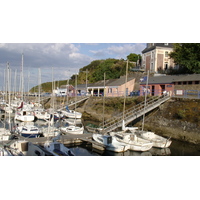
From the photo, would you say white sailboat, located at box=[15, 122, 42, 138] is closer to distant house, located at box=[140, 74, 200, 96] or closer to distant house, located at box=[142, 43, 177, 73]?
distant house, located at box=[140, 74, 200, 96]

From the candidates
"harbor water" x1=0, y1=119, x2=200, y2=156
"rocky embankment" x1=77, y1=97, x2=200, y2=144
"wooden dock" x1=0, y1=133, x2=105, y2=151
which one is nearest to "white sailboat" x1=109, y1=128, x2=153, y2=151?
"harbor water" x1=0, y1=119, x2=200, y2=156

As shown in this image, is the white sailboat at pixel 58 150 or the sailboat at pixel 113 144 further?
the sailboat at pixel 113 144

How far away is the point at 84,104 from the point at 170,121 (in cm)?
2588

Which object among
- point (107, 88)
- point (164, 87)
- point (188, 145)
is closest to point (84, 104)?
point (107, 88)

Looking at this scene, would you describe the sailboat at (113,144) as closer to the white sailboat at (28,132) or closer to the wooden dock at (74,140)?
the wooden dock at (74,140)

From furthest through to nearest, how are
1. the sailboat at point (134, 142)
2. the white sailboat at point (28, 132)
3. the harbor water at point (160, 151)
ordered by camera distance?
the white sailboat at point (28, 132) < the sailboat at point (134, 142) < the harbor water at point (160, 151)

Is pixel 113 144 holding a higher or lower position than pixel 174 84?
lower

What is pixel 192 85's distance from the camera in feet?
107

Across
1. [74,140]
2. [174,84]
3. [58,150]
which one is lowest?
[74,140]

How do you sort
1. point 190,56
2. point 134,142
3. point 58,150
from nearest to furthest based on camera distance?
point 58,150, point 134,142, point 190,56

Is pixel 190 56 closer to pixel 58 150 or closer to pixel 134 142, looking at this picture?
pixel 134 142

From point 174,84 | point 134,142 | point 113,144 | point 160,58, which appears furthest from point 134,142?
point 160,58

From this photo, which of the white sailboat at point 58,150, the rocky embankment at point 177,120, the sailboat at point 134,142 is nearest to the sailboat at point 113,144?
the sailboat at point 134,142

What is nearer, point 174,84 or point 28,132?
point 28,132
